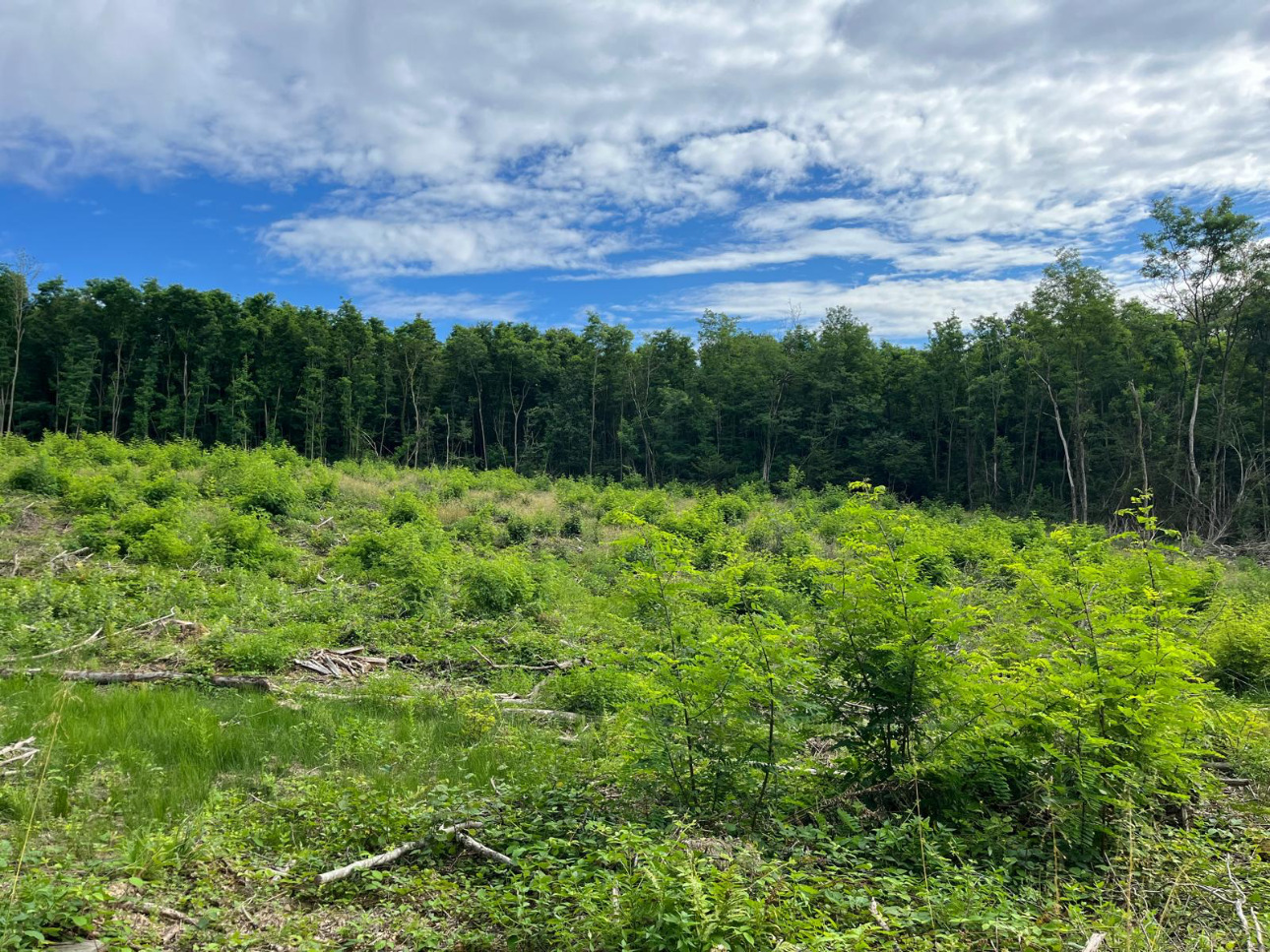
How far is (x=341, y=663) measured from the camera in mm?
8969

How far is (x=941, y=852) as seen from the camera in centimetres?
411

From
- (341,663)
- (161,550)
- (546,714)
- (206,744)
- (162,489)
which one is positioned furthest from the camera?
(162,489)

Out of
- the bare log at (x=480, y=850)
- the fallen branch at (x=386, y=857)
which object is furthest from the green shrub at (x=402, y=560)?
the bare log at (x=480, y=850)

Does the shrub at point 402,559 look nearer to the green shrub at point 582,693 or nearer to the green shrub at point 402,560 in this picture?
the green shrub at point 402,560

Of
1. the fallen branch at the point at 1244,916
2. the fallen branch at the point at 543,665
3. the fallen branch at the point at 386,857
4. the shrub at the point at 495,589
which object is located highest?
the shrub at the point at 495,589

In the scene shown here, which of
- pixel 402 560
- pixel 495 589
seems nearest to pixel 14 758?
pixel 495 589

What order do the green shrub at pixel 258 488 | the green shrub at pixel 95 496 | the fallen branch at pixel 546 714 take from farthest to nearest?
1. the green shrub at pixel 258 488
2. the green shrub at pixel 95 496
3. the fallen branch at pixel 546 714

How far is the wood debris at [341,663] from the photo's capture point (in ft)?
28.3

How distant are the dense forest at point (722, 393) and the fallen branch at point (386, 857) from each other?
31.6 metres

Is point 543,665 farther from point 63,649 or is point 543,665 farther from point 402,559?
point 63,649

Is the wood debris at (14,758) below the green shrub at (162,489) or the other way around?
below

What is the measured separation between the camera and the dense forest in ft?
101

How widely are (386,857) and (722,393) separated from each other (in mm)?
47283

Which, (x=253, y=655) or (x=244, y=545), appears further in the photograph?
(x=244, y=545)
